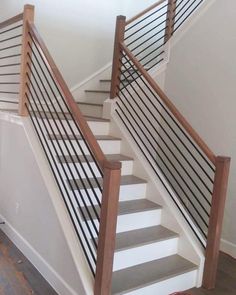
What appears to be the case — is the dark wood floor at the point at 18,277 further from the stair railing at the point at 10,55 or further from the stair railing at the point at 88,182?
the stair railing at the point at 10,55

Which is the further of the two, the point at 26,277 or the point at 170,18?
the point at 170,18

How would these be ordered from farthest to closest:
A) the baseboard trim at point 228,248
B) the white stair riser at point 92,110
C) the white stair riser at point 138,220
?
the white stair riser at point 92,110 → the baseboard trim at point 228,248 → the white stair riser at point 138,220

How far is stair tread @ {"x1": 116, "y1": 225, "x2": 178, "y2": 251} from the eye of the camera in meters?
2.66

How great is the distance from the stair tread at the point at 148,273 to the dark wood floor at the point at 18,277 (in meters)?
0.54

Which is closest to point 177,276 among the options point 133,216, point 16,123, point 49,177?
point 133,216

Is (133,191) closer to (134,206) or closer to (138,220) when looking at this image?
(134,206)

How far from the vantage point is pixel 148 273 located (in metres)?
2.59

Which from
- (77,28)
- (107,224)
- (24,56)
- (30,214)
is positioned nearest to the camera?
(107,224)

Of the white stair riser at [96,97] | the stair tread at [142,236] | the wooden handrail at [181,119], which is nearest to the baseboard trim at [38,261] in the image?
the stair tread at [142,236]

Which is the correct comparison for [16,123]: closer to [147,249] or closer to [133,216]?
[133,216]

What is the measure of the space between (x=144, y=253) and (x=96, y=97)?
284 centimetres

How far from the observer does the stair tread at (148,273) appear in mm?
2404

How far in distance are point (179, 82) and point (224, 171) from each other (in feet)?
5.39

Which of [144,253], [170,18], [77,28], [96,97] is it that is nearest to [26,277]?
[144,253]
